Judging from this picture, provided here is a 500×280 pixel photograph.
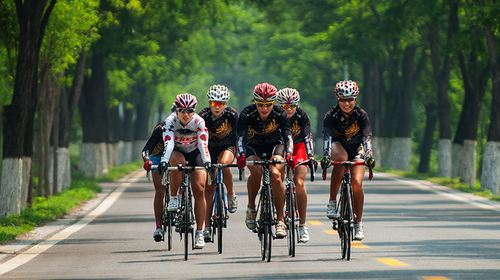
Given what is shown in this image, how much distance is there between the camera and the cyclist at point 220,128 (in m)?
11.8

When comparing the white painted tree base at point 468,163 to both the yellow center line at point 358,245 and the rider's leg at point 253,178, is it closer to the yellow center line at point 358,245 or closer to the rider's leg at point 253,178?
the yellow center line at point 358,245

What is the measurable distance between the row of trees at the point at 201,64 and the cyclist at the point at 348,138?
27.1ft

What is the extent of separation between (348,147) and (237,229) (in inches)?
189

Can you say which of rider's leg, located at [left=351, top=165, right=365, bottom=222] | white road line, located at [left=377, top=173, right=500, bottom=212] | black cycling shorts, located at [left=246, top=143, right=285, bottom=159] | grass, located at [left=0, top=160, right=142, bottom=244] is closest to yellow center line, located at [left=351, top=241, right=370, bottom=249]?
rider's leg, located at [left=351, top=165, right=365, bottom=222]

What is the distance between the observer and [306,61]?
58.2 meters

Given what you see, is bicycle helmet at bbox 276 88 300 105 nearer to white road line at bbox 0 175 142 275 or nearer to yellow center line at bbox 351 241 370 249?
yellow center line at bbox 351 241 370 249

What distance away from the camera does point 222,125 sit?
1213 centimetres

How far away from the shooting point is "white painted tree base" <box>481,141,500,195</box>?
82.8 ft

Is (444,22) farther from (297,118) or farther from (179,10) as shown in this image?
(297,118)

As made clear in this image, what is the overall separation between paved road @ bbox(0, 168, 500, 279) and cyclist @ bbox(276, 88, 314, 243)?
1.75 ft

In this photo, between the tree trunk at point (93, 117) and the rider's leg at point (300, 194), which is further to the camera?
the tree trunk at point (93, 117)

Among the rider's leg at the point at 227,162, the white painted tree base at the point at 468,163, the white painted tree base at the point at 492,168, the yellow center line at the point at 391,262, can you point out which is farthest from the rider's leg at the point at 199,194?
the white painted tree base at the point at 468,163

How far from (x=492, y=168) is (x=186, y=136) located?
16054 millimetres

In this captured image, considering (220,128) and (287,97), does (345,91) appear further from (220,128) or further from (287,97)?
(220,128)
